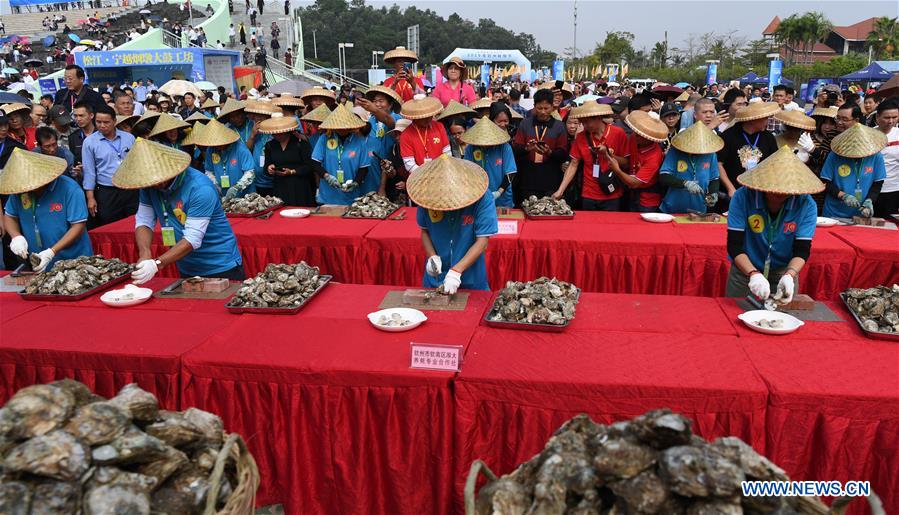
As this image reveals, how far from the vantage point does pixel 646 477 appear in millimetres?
1353

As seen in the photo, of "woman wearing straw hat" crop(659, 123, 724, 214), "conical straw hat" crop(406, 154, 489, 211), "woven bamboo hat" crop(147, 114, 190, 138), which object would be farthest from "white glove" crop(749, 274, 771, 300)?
"woven bamboo hat" crop(147, 114, 190, 138)

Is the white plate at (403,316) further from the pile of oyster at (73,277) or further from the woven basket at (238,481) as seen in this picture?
the pile of oyster at (73,277)

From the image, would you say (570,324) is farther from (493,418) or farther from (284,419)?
(284,419)

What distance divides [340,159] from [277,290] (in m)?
2.96

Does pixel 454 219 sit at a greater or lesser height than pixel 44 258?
greater

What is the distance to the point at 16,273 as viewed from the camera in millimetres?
3793

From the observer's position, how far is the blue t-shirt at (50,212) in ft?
12.9

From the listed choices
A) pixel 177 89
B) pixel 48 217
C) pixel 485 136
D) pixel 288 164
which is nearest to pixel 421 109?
pixel 485 136

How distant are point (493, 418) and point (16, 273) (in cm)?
340

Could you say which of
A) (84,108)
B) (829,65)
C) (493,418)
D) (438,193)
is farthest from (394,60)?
(829,65)

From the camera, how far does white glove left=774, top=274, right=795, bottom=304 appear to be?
113 inches

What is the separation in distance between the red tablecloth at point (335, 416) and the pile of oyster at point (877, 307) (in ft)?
6.32

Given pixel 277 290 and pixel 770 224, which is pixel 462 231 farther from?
pixel 770 224

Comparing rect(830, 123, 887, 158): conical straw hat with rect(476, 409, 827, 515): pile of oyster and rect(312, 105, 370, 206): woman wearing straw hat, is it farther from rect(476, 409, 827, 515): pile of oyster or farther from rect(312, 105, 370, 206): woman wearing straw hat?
rect(312, 105, 370, 206): woman wearing straw hat
